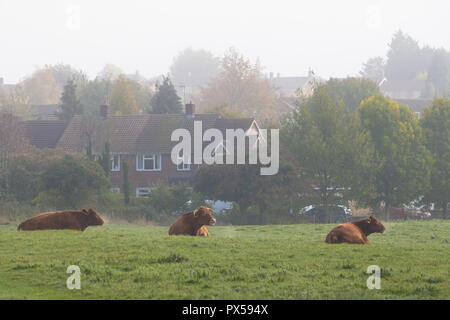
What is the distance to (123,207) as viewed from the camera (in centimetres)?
4775

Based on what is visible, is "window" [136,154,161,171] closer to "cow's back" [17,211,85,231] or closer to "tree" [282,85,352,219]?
"tree" [282,85,352,219]

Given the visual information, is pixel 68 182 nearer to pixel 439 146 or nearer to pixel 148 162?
pixel 148 162

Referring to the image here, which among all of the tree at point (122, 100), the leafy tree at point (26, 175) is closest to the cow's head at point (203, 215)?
the leafy tree at point (26, 175)

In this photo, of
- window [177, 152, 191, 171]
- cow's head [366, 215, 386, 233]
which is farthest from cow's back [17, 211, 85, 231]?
window [177, 152, 191, 171]

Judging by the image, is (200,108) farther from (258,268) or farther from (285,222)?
(258,268)

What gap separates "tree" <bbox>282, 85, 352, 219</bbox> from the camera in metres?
51.4

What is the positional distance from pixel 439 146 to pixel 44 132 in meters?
42.6

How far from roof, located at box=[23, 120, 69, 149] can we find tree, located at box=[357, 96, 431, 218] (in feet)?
117

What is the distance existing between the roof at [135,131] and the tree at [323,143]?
18624 mm

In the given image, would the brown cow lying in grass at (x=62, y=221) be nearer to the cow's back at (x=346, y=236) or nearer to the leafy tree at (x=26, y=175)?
the cow's back at (x=346, y=236)

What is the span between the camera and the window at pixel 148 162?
229 ft

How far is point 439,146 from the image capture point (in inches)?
2264
